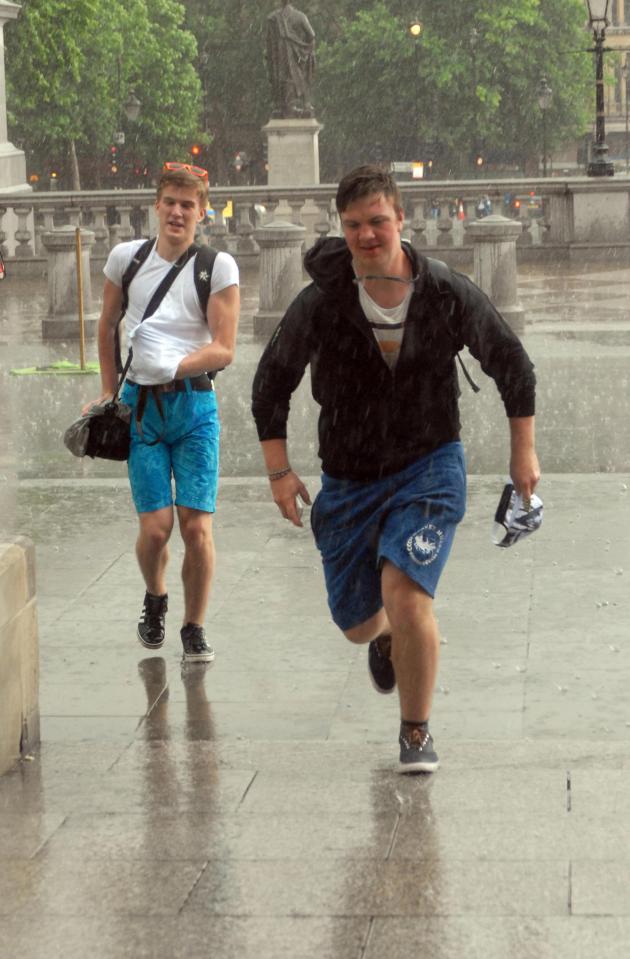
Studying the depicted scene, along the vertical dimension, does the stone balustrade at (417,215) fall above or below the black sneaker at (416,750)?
above

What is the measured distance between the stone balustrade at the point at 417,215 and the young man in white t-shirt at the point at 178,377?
2174 cm

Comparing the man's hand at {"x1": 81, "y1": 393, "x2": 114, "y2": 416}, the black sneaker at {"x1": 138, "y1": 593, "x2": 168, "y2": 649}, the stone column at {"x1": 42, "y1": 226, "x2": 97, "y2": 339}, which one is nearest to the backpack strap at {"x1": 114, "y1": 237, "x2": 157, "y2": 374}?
the man's hand at {"x1": 81, "y1": 393, "x2": 114, "y2": 416}

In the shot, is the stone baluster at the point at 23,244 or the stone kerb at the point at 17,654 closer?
the stone kerb at the point at 17,654

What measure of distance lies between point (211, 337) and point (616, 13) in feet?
409

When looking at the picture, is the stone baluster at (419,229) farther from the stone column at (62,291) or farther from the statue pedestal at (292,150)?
the stone column at (62,291)

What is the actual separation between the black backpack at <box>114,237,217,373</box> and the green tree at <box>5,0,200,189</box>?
42651mm

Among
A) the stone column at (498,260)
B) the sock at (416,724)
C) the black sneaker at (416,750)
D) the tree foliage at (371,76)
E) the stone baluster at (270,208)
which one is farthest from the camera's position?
the tree foliage at (371,76)

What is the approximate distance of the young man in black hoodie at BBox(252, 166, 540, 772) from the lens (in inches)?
205

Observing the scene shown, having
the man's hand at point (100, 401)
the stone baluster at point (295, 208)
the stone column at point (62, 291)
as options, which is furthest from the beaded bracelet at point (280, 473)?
the stone baluster at point (295, 208)

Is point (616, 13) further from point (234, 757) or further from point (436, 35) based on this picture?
point (234, 757)

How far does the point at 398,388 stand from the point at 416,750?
39.1 inches

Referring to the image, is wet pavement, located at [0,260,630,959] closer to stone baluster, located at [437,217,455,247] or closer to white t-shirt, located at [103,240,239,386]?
white t-shirt, located at [103,240,239,386]

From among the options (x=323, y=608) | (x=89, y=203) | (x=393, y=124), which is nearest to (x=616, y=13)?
(x=393, y=124)

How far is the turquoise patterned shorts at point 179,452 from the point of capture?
6.61m
